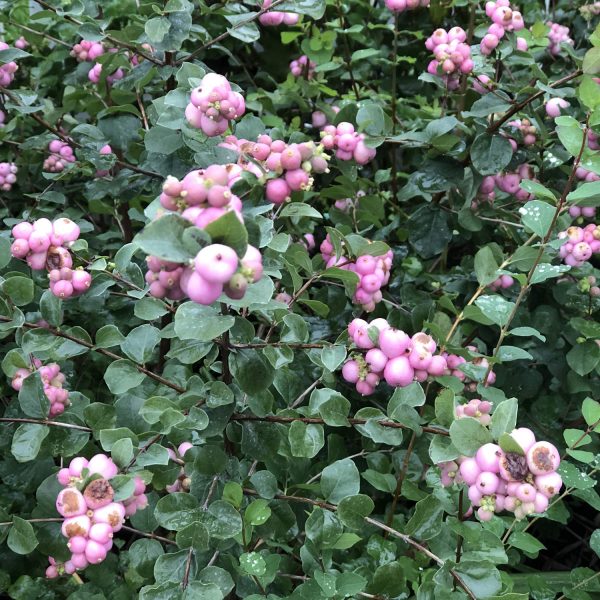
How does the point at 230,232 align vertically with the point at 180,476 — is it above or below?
above

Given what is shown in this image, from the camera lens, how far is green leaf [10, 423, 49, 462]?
1.07 m

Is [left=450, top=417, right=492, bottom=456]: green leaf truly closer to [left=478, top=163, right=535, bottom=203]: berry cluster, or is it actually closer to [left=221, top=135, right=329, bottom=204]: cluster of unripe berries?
[left=221, top=135, right=329, bottom=204]: cluster of unripe berries

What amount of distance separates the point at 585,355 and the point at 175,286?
110cm

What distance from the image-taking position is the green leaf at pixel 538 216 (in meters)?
1.18

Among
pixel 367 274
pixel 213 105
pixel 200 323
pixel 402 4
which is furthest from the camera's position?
pixel 402 4

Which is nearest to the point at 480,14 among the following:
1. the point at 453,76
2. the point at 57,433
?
the point at 453,76

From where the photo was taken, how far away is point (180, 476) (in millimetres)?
1238

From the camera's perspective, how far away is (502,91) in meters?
1.61

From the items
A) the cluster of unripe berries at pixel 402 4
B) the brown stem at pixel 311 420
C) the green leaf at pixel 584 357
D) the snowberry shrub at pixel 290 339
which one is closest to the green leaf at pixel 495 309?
the snowberry shrub at pixel 290 339

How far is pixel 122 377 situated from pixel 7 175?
1.08 meters

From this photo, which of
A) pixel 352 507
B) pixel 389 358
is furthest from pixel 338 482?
pixel 389 358

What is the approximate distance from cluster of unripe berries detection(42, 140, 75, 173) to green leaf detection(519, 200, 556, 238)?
1181 mm

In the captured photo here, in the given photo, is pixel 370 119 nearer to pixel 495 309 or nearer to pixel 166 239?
pixel 495 309

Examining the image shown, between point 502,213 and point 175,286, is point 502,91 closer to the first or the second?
point 502,213
